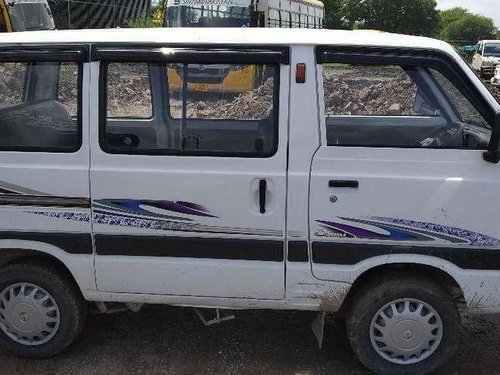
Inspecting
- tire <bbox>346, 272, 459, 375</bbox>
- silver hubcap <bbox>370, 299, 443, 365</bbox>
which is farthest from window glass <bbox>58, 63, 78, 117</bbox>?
silver hubcap <bbox>370, 299, 443, 365</bbox>

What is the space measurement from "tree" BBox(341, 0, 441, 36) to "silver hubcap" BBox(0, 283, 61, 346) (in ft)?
204

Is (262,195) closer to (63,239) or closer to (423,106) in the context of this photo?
(423,106)

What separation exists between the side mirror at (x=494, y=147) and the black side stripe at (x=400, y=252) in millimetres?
499

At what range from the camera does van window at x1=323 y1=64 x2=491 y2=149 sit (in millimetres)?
3396

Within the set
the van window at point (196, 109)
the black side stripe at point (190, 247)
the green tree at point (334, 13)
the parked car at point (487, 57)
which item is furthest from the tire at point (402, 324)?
the green tree at point (334, 13)

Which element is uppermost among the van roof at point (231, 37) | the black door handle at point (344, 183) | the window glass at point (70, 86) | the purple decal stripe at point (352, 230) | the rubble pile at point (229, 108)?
the van roof at point (231, 37)

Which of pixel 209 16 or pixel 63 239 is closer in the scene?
pixel 63 239

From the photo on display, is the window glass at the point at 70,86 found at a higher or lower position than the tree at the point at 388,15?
lower

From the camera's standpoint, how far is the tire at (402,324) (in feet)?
11.6

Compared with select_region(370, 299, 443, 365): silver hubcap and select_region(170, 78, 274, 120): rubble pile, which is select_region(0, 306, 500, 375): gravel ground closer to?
select_region(370, 299, 443, 365): silver hubcap

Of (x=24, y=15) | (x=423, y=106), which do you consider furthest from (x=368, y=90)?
(x=24, y=15)

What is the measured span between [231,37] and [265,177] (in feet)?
2.65

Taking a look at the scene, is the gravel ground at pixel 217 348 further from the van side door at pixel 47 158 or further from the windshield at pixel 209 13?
the windshield at pixel 209 13

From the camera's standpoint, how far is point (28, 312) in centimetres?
378
